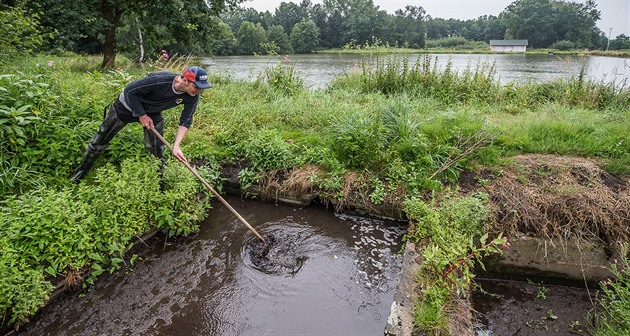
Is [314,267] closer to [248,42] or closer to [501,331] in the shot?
[501,331]

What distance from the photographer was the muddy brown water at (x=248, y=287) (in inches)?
110

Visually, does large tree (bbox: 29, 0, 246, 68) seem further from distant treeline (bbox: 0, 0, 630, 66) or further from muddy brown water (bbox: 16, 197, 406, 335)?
muddy brown water (bbox: 16, 197, 406, 335)

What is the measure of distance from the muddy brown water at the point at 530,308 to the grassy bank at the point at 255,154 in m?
0.34

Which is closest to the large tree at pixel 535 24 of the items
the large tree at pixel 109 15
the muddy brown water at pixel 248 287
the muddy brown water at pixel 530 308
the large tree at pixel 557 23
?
the large tree at pixel 557 23

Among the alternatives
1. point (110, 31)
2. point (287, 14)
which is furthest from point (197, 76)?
point (287, 14)

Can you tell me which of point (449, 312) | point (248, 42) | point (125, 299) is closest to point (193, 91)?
point (125, 299)

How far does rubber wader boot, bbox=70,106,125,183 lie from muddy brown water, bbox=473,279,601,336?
4301mm

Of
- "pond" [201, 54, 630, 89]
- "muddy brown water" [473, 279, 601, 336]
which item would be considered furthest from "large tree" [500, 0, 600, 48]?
"muddy brown water" [473, 279, 601, 336]

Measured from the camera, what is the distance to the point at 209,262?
3.52m

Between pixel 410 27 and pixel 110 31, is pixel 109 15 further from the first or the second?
pixel 410 27

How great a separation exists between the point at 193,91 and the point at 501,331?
3711 mm

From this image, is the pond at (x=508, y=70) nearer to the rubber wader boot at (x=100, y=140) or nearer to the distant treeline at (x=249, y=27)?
the distant treeline at (x=249, y=27)

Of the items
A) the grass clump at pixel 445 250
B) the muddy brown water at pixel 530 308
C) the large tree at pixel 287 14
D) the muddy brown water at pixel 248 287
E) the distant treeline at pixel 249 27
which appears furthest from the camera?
the large tree at pixel 287 14

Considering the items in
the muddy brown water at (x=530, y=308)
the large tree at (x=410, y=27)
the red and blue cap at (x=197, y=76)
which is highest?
the large tree at (x=410, y=27)
